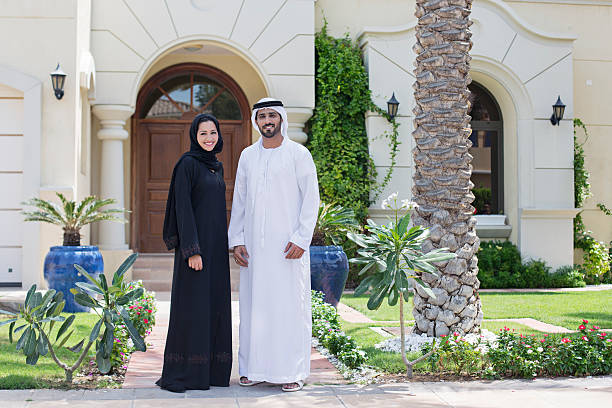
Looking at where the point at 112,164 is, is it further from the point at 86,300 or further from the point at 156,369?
the point at 86,300

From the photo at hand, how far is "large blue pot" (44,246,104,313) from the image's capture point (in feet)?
27.9

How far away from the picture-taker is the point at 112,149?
→ 11273 millimetres

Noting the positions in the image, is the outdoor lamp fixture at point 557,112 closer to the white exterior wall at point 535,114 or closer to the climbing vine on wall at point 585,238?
the white exterior wall at point 535,114

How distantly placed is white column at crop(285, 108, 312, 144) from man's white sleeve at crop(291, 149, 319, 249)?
21.0 ft

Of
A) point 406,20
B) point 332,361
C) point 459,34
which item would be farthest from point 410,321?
point 406,20

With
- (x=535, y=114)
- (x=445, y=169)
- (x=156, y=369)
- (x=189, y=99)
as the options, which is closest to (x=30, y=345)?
(x=156, y=369)

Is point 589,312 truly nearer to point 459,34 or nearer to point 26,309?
point 459,34

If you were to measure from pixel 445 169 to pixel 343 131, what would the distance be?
5.96 meters

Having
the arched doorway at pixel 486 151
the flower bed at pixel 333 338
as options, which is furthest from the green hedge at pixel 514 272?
the flower bed at pixel 333 338

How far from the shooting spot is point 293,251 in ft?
16.3

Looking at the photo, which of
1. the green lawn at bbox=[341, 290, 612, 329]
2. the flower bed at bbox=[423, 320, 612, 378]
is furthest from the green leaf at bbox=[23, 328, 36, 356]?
the green lawn at bbox=[341, 290, 612, 329]

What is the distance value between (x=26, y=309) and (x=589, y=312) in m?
6.72

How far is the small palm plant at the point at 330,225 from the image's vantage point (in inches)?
341

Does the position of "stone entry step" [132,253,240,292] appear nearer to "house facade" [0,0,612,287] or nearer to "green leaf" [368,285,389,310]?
"house facade" [0,0,612,287]
